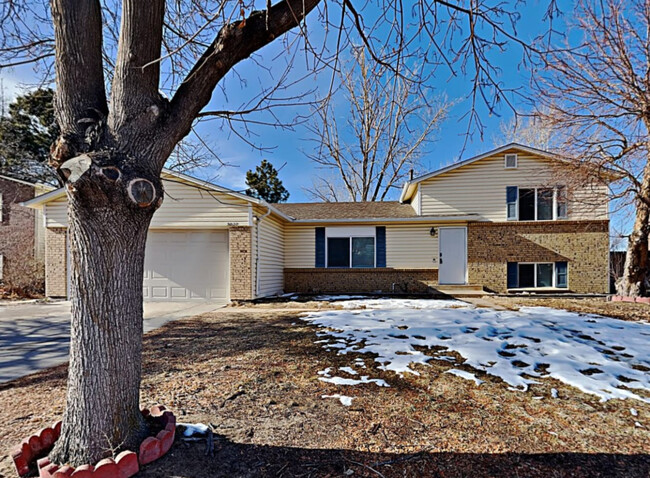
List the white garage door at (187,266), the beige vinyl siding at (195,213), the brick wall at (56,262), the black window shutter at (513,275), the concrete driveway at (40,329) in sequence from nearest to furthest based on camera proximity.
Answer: the concrete driveway at (40,329), the beige vinyl siding at (195,213), the white garage door at (187,266), the brick wall at (56,262), the black window shutter at (513,275)

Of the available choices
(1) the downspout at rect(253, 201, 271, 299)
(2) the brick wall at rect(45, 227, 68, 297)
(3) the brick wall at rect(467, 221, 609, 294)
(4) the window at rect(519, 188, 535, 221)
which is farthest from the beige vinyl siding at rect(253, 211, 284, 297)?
(4) the window at rect(519, 188, 535, 221)

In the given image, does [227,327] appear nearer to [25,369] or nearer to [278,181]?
[25,369]

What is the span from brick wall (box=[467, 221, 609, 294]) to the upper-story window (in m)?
0.30

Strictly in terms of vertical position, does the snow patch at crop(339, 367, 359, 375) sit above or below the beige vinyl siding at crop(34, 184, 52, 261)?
below

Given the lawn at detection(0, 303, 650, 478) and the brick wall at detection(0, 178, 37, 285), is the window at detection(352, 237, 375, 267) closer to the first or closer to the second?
the lawn at detection(0, 303, 650, 478)

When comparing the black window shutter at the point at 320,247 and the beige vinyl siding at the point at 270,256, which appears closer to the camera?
the beige vinyl siding at the point at 270,256

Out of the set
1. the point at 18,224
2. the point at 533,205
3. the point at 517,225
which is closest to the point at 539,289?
the point at 517,225

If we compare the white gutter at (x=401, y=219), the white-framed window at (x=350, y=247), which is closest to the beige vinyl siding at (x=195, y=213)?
the white gutter at (x=401, y=219)

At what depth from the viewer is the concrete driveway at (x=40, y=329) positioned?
14.2 ft

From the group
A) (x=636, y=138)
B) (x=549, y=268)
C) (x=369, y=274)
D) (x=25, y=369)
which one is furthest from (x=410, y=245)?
(x=25, y=369)

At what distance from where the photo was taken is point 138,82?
6.98ft

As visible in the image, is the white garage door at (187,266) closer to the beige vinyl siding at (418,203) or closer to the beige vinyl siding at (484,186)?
the beige vinyl siding at (418,203)

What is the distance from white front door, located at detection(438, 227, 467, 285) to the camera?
12.1m

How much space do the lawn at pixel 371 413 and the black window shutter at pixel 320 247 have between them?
25.7ft
